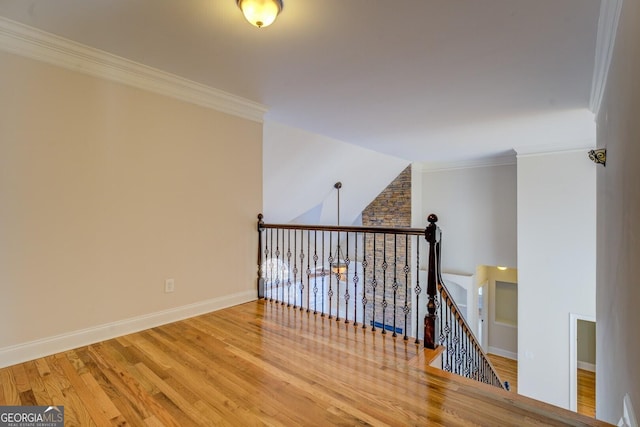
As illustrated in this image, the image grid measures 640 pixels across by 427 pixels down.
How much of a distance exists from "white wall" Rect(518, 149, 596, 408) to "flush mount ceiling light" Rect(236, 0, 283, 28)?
5.05 m

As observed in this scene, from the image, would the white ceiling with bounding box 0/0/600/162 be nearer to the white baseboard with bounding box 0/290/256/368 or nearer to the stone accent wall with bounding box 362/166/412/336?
the white baseboard with bounding box 0/290/256/368

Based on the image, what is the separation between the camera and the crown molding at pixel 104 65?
2.13 m

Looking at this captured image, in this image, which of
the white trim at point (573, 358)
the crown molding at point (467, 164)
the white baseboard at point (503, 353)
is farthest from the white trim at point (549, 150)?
the white baseboard at point (503, 353)

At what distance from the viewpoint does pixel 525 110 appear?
3.66m

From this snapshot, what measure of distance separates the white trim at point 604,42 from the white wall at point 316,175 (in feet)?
10.5

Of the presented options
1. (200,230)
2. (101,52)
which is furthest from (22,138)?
(200,230)

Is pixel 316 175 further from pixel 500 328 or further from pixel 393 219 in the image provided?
pixel 500 328

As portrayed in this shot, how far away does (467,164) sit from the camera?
673cm

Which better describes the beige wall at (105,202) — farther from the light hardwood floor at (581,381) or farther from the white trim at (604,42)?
the light hardwood floor at (581,381)

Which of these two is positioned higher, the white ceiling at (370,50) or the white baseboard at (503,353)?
the white ceiling at (370,50)

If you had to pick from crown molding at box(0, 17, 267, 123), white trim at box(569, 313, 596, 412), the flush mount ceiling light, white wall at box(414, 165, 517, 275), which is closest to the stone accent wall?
white wall at box(414, 165, 517, 275)

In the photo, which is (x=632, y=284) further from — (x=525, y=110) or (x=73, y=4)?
(x=73, y=4)

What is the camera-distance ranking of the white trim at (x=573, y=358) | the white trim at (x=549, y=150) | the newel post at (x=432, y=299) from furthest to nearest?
the white trim at (x=573, y=358) → the white trim at (x=549, y=150) → the newel post at (x=432, y=299)

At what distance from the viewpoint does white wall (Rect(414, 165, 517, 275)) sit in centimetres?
627
